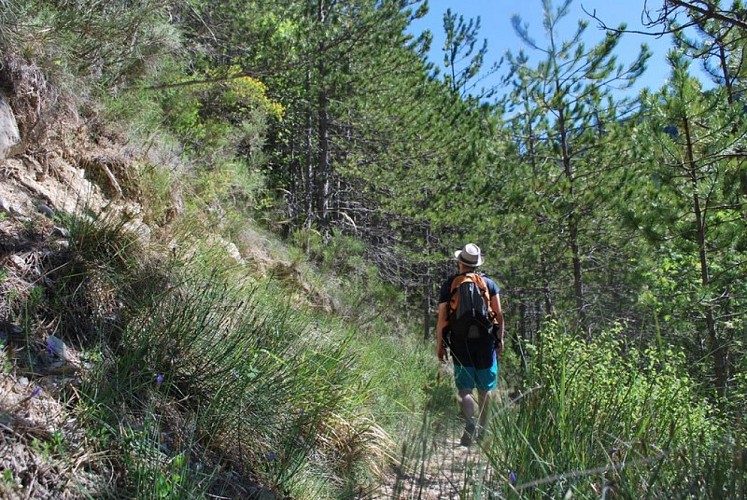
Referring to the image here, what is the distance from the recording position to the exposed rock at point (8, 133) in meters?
3.72

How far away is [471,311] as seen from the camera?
4.23m

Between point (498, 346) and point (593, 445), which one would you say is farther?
point (498, 346)

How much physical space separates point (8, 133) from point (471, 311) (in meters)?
3.64

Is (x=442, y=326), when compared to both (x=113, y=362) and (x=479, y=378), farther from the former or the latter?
(x=113, y=362)

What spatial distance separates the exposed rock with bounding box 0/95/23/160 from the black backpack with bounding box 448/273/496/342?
3.49 m

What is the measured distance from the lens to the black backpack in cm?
425

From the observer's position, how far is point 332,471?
3023 millimetres

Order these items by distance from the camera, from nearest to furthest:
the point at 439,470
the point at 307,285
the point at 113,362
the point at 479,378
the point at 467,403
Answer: the point at 439,470
the point at 113,362
the point at 467,403
the point at 479,378
the point at 307,285

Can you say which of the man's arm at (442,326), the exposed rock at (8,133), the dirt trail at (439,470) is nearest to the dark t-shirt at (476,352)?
the man's arm at (442,326)

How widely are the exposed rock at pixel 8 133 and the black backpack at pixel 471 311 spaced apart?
3.49 meters

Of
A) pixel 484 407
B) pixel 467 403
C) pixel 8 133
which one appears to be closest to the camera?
pixel 484 407

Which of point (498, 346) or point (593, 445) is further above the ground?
point (498, 346)

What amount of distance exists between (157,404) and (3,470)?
0.74m

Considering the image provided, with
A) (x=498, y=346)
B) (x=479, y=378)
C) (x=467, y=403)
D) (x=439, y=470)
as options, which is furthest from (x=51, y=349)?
(x=498, y=346)
